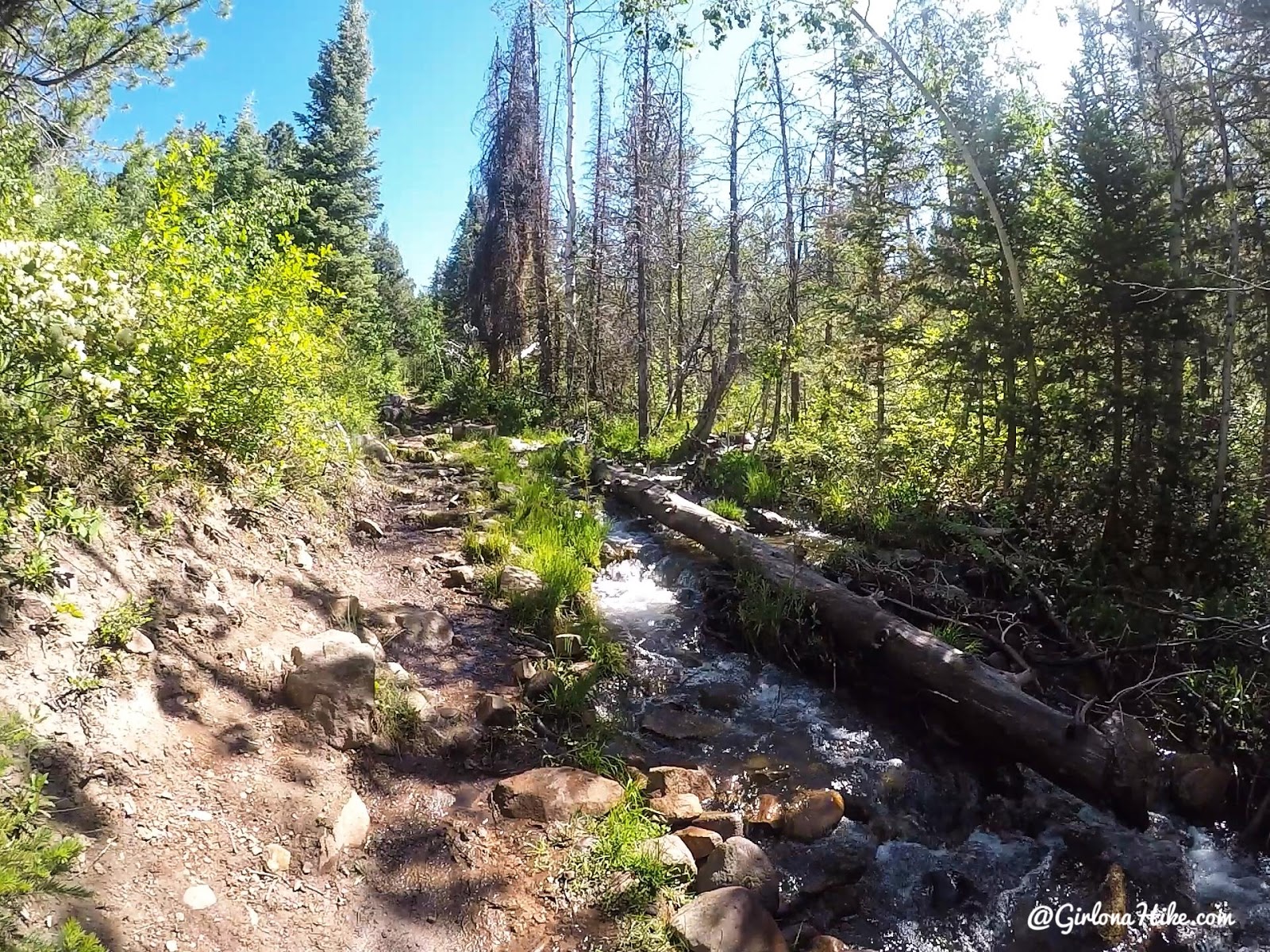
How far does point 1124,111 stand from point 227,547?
8.25 m

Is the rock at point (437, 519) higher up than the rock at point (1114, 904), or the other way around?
the rock at point (437, 519)

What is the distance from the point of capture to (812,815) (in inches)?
143

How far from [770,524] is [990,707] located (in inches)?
166

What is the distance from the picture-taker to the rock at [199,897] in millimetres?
2270

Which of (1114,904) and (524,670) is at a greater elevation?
(524,670)

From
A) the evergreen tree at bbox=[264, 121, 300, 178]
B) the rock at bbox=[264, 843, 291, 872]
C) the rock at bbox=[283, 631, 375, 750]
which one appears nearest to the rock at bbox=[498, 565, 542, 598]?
the rock at bbox=[283, 631, 375, 750]

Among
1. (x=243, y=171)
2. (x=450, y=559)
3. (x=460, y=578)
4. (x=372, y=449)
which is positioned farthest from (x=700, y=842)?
(x=243, y=171)

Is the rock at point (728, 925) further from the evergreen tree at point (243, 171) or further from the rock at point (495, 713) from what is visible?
the evergreen tree at point (243, 171)

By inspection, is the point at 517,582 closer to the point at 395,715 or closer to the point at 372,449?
the point at 395,715

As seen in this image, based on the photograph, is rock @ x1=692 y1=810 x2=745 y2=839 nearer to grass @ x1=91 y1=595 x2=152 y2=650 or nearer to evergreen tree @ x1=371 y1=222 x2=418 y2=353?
grass @ x1=91 y1=595 x2=152 y2=650

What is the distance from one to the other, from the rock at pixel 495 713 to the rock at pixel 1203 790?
3781mm

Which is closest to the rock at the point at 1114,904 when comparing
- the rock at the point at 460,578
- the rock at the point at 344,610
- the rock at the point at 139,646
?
the rock at the point at 344,610

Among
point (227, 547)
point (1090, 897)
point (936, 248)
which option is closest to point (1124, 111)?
point (936, 248)

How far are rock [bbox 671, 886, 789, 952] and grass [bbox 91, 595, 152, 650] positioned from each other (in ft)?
8.46
